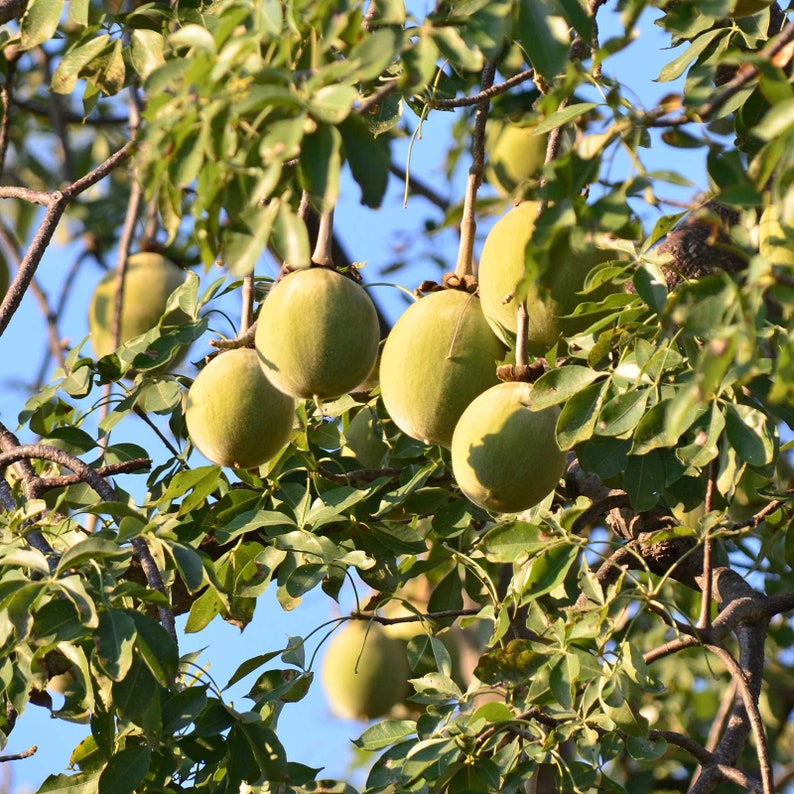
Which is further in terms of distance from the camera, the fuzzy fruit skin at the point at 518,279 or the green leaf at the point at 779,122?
the fuzzy fruit skin at the point at 518,279

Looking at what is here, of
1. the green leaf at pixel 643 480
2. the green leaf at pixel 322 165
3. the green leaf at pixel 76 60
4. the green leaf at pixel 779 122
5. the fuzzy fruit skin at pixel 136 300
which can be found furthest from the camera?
the fuzzy fruit skin at pixel 136 300

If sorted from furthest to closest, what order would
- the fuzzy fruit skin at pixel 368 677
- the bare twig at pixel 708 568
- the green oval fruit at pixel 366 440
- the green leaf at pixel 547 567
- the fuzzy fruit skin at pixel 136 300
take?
the fuzzy fruit skin at pixel 136 300
the fuzzy fruit skin at pixel 368 677
the green oval fruit at pixel 366 440
the bare twig at pixel 708 568
the green leaf at pixel 547 567

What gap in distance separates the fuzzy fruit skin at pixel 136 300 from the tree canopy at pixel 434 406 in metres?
0.68

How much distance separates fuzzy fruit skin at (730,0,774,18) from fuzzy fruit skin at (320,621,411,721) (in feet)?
5.20

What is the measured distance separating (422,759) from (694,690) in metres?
2.64

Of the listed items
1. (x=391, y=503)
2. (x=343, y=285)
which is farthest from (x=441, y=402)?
(x=391, y=503)

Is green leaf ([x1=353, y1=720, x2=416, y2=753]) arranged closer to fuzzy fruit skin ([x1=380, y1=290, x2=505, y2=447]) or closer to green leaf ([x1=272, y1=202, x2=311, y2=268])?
fuzzy fruit skin ([x1=380, y1=290, x2=505, y2=447])

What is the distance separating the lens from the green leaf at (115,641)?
1.43 m

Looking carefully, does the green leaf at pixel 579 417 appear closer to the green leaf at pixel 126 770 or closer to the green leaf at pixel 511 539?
the green leaf at pixel 511 539

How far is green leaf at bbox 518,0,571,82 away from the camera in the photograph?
1.28 metres

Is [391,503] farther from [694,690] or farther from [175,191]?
[694,690]

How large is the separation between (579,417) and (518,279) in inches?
7.9

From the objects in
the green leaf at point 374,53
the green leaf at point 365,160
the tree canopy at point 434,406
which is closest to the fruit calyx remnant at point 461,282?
the tree canopy at point 434,406

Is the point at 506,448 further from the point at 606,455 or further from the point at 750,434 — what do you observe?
the point at 750,434
